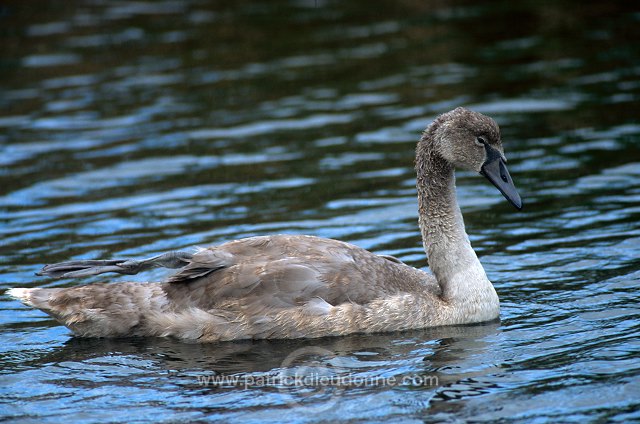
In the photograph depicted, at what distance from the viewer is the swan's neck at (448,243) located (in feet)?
32.5

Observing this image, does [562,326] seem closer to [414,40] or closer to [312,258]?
[312,258]

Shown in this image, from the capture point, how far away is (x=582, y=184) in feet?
45.2

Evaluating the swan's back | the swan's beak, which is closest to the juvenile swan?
the swan's back

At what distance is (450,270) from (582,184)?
14.3ft

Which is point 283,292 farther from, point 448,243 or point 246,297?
point 448,243

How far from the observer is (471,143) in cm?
1023

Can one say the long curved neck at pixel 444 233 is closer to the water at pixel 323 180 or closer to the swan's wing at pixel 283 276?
the swan's wing at pixel 283 276

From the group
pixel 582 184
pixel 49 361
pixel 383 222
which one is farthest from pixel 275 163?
pixel 49 361

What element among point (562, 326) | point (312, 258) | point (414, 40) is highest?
point (414, 40)

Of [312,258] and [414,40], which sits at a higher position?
[414,40]

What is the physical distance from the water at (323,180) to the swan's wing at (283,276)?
0.43 meters

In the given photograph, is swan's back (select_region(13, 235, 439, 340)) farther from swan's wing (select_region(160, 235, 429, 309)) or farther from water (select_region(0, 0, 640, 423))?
water (select_region(0, 0, 640, 423))

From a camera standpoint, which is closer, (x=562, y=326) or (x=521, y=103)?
(x=562, y=326)

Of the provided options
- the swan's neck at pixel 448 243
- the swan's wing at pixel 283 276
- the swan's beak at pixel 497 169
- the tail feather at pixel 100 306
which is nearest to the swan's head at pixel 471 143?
the swan's beak at pixel 497 169
